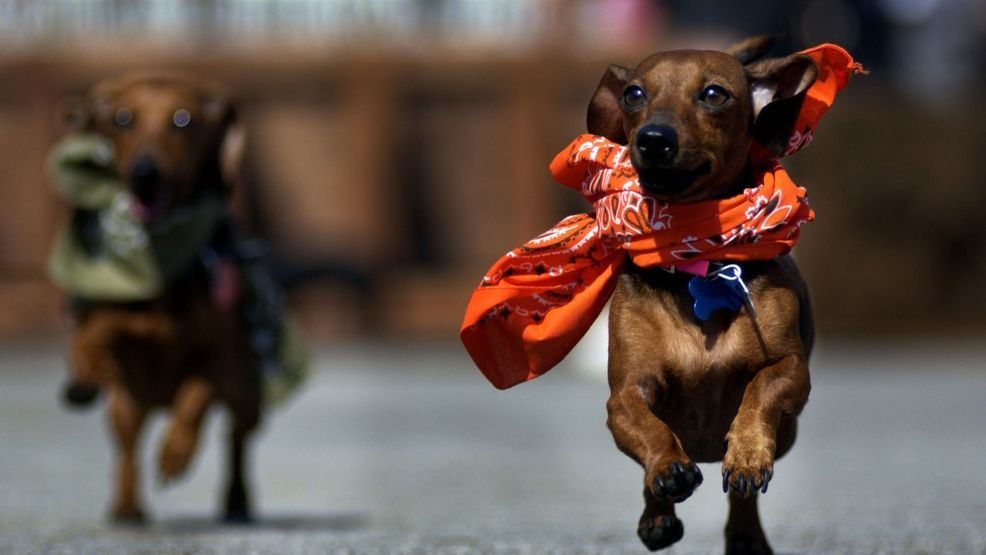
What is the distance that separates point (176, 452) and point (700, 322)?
2724mm

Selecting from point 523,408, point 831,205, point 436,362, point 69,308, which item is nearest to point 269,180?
point 436,362

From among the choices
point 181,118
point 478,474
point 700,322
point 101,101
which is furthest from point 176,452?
point 478,474

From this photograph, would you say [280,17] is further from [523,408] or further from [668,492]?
[668,492]

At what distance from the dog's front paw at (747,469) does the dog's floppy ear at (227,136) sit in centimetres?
356

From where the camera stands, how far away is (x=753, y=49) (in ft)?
18.0

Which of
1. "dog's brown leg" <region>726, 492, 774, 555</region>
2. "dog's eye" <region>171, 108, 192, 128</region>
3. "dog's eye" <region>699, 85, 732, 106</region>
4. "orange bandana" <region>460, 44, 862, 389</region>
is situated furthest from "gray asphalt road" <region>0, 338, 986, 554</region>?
"dog's eye" <region>699, 85, 732, 106</region>

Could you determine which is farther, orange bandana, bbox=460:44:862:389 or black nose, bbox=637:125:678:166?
orange bandana, bbox=460:44:862:389

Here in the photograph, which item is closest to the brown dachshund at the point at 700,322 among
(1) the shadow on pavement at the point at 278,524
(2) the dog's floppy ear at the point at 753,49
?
(2) the dog's floppy ear at the point at 753,49

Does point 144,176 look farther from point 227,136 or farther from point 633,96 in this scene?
point 633,96

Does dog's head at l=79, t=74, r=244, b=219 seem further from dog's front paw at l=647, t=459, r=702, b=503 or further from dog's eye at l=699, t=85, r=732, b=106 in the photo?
dog's front paw at l=647, t=459, r=702, b=503

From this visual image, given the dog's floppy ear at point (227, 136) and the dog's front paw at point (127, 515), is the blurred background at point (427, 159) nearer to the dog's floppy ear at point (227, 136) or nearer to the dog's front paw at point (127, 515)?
the dog's floppy ear at point (227, 136)

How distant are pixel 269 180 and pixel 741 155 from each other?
53.9 feet

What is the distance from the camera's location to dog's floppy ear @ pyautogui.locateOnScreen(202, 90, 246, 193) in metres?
7.54

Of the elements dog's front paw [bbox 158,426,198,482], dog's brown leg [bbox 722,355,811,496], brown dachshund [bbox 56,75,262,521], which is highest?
dog's brown leg [bbox 722,355,811,496]
